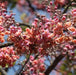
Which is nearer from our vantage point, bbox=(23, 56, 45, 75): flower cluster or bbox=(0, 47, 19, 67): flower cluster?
bbox=(0, 47, 19, 67): flower cluster

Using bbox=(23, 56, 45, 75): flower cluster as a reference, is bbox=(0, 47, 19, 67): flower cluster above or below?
above

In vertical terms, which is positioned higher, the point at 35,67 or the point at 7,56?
the point at 7,56

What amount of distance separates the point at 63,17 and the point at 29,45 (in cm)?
46

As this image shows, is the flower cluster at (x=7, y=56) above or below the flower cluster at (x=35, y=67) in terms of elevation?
above

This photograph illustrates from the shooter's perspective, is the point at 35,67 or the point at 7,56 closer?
the point at 7,56

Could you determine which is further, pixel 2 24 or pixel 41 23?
pixel 2 24

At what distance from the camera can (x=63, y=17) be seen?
261 centimetres

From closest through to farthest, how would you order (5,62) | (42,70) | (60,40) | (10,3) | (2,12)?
(60,40)
(5,62)
(2,12)
(42,70)
(10,3)

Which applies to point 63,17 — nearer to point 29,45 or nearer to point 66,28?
point 66,28

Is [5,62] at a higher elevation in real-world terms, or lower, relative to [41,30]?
lower

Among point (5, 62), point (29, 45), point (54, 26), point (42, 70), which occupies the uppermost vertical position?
point (54, 26)

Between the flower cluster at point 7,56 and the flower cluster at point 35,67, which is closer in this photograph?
the flower cluster at point 7,56

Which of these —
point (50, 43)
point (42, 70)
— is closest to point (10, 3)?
point (42, 70)

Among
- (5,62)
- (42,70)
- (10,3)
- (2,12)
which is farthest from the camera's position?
(10,3)
